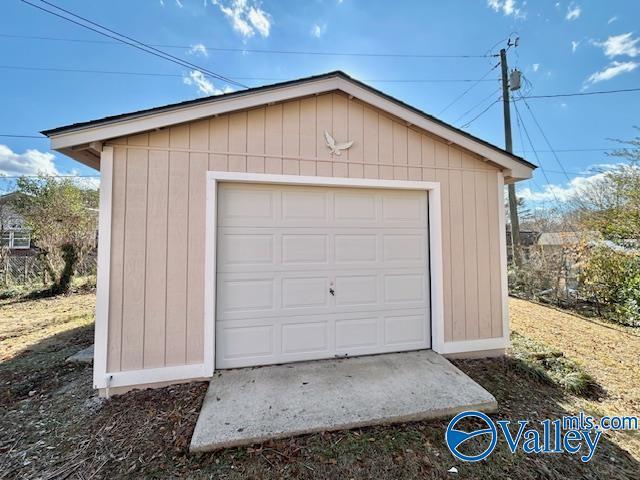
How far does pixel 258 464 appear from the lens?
211 centimetres

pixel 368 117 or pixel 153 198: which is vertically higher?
pixel 368 117

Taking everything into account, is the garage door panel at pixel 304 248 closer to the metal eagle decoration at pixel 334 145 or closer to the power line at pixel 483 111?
the metal eagle decoration at pixel 334 145

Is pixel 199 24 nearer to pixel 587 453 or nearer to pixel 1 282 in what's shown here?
pixel 1 282

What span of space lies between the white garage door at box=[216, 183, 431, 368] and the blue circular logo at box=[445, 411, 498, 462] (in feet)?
4.38

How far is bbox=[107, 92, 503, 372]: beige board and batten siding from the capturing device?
310 cm

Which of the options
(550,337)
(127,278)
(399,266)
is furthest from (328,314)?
(550,337)

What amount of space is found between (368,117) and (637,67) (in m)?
10.6

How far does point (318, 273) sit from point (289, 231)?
0.69 metres

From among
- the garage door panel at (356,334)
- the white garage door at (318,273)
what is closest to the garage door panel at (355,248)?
the white garage door at (318,273)

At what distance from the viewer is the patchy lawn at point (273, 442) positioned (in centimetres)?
209

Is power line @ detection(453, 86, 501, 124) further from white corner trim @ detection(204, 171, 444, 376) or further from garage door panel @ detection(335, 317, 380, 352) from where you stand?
garage door panel @ detection(335, 317, 380, 352)

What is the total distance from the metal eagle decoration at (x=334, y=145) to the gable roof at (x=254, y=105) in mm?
587

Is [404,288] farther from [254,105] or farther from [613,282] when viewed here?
[613,282]

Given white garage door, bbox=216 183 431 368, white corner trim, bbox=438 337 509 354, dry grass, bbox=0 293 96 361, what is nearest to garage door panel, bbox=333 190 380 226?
white garage door, bbox=216 183 431 368
